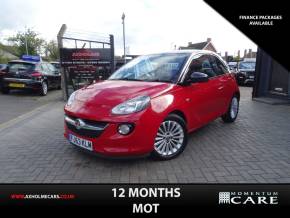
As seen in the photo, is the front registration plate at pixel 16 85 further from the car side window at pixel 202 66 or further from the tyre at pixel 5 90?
the car side window at pixel 202 66

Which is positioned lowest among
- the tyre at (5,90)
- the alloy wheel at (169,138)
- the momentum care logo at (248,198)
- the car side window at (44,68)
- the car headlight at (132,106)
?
the momentum care logo at (248,198)

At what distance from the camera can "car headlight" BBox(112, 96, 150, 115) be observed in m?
3.08

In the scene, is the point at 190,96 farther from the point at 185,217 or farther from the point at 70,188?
the point at 70,188

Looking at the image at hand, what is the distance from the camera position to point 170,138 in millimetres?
3596

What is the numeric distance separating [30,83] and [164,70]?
26.5 feet

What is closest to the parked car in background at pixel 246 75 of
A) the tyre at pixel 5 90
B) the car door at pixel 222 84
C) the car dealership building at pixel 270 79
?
the car dealership building at pixel 270 79

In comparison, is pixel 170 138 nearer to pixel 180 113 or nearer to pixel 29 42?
pixel 180 113

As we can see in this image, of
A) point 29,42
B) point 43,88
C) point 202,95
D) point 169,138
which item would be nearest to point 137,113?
point 169,138

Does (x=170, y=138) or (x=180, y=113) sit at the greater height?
Result: (x=180, y=113)

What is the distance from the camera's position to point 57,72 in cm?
1288

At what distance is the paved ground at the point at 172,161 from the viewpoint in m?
3.13

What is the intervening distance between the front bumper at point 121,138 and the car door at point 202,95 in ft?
3.31

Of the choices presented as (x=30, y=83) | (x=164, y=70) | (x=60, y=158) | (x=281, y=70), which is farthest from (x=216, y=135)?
(x=30, y=83)

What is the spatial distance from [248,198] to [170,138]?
131 centimetres
